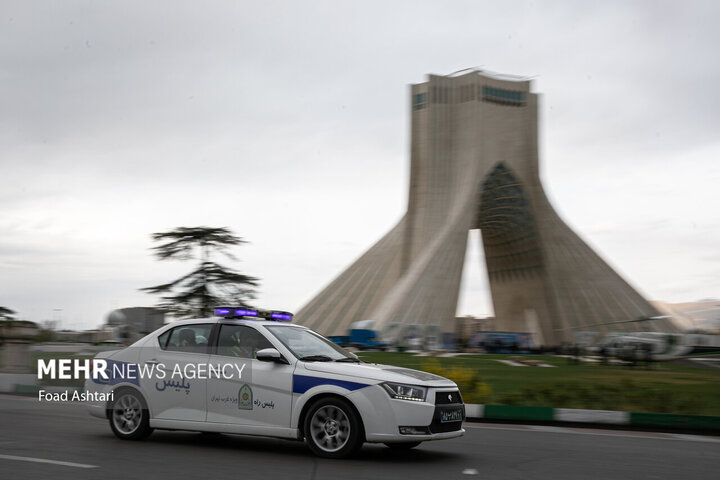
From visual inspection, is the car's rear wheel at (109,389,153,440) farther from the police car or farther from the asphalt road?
the asphalt road

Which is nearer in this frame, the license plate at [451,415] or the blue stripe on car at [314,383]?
the blue stripe on car at [314,383]

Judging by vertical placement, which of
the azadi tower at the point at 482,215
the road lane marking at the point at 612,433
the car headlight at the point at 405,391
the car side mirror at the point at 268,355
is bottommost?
the road lane marking at the point at 612,433

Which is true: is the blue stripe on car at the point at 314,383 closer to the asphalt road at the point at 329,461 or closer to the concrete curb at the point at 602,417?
the asphalt road at the point at 329,461

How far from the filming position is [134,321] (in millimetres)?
38750

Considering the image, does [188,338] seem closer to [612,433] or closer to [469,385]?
[612,433]

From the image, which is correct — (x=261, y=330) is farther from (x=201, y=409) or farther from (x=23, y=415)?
(x=23, y=415)

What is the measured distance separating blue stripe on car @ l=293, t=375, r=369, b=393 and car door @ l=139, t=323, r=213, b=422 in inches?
47.4

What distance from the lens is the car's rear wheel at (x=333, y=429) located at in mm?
8117

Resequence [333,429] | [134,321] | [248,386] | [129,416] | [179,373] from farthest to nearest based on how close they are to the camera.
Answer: [134,321] → [129,416] → [179,373] → [248,386] → [333,429]

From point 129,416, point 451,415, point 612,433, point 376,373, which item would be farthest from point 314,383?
point 612,433

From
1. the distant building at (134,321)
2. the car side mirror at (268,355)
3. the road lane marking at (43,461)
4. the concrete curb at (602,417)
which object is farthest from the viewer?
the distant building at (134,321)

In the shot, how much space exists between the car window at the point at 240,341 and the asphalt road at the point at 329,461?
106 centimetres

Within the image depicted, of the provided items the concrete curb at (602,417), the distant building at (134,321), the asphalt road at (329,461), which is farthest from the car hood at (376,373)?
the distant building at (134,321)

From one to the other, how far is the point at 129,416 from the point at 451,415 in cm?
381
